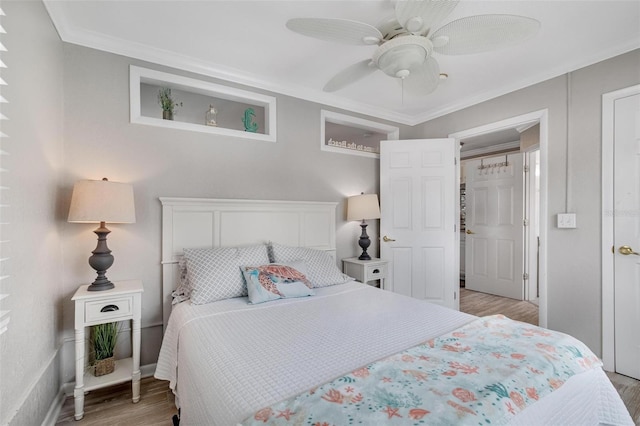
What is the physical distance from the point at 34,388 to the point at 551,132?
4123 mm

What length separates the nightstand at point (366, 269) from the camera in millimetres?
3143

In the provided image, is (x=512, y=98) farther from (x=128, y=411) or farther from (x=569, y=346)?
(x=128, y=411)

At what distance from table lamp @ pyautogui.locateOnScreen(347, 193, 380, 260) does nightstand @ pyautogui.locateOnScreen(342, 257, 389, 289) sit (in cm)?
13

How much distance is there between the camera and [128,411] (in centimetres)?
187

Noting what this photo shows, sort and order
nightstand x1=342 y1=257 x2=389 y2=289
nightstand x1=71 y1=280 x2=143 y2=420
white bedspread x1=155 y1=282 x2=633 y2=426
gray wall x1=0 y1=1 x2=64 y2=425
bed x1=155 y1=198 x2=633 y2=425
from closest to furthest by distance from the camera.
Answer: bed x1=155 y1=198 x2=633 y2=425
white bedspread x1=155 y1=282 x2=633 y2=426
gray wall x1=0 y1=1 x2=64 y2=425
nightstand x1=71 y1=280 x2=143 y2=420
nightstand x1=342 y1=257 x2=389 y2=289

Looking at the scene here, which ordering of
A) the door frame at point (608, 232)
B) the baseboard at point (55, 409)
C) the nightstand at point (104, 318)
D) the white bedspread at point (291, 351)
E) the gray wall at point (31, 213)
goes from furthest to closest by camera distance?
the door frame at point (608, 232) < the nightstand at point (104, 318) < the baseboard at point (55, 409) < the gray wall at point (31, 213) < the white bedspread at point (291, 351)

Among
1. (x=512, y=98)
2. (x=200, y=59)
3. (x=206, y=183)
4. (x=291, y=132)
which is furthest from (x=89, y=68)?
(x=512, y=98)

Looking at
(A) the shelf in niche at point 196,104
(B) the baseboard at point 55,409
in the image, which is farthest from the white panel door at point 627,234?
(B) the baseboard at point 55,409

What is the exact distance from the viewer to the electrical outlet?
2541mm

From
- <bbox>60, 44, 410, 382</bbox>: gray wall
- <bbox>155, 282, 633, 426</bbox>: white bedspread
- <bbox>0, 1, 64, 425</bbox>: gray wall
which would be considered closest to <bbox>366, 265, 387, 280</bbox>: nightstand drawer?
<bbox>155, 282, 633, 426</bbox>: white bedspread

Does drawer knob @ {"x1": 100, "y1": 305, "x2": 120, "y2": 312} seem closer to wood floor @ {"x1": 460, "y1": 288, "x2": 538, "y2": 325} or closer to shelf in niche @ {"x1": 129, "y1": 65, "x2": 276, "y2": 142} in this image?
shelf in niche @ {"x1": 129, "y1": 65, "x2": 276, "y2": 142}

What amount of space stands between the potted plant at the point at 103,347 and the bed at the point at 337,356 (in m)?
0.36

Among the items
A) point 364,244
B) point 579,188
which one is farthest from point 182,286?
point 579,188

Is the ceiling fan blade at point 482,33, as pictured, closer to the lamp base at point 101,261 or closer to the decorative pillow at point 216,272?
the decorative pillow at point 216,272
